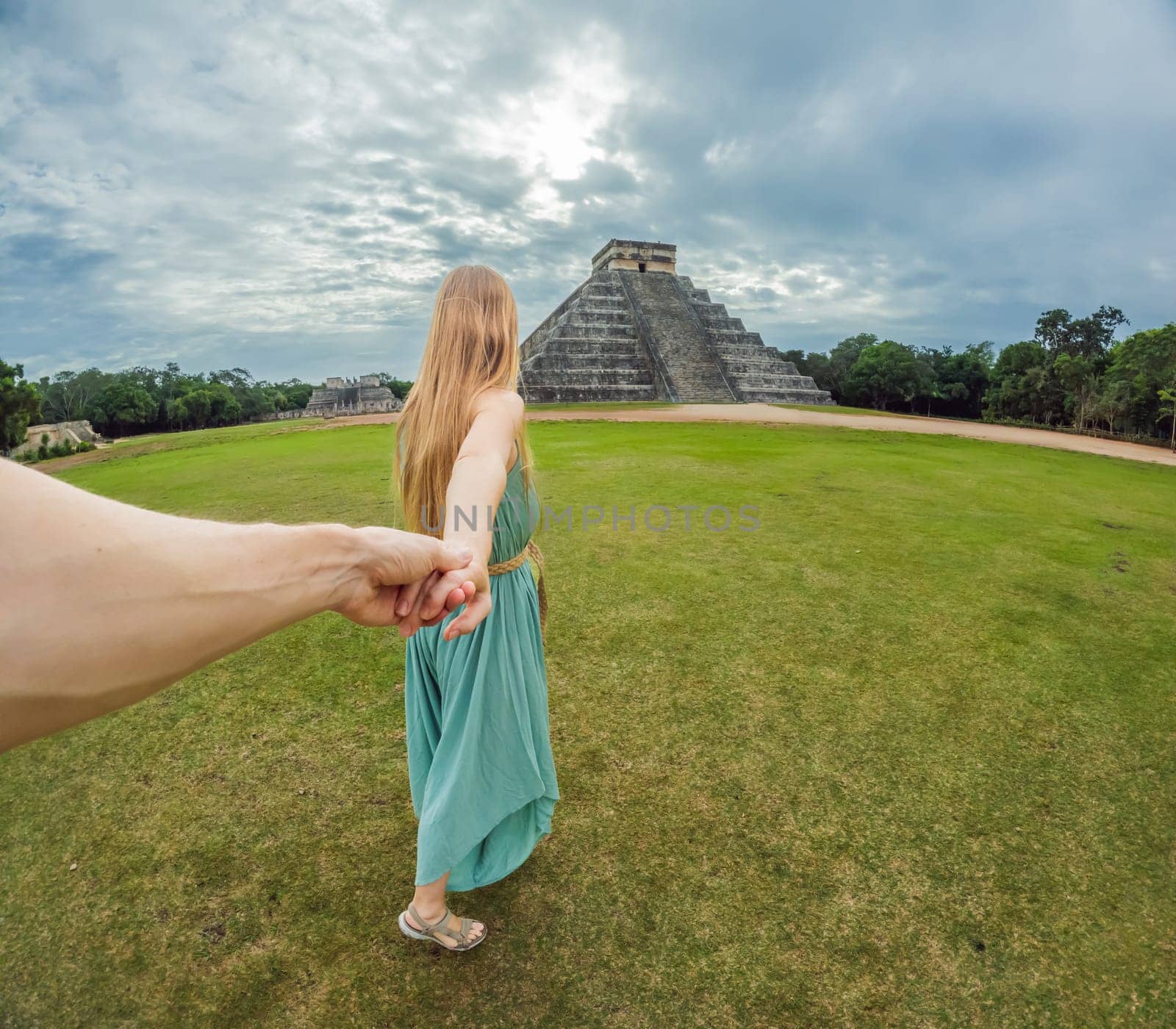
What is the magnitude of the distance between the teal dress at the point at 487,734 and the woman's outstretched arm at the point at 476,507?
23cm

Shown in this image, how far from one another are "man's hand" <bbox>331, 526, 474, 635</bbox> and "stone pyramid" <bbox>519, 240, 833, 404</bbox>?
23220 millimetres

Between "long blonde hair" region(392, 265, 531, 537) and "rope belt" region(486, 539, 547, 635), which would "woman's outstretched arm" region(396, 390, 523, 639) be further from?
"rope belt" region(486, 539, 547, 635)

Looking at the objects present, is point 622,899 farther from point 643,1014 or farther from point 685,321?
point 685,321

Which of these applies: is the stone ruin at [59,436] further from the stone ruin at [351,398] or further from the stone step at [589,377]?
the stone step at [589,377]

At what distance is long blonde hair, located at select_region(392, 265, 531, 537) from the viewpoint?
206 cm

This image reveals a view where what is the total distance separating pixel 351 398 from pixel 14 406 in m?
23.7

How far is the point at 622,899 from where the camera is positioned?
7.66ft

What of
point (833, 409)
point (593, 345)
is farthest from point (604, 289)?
point (833, 409)

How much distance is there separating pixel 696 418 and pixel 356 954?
→ 17627 mm

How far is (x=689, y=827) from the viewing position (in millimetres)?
2680

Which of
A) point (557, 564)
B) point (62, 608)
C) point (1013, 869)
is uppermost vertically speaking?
point (62, 608)

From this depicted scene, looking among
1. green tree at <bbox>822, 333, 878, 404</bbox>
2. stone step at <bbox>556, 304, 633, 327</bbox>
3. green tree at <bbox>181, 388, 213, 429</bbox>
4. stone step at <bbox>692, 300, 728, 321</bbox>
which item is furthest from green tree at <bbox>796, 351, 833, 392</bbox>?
green tree at <bbox>181, 388, 213, 429</bbox>

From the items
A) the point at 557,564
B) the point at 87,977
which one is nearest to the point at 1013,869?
the point at 87,977

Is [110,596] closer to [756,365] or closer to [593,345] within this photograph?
[593,345]
